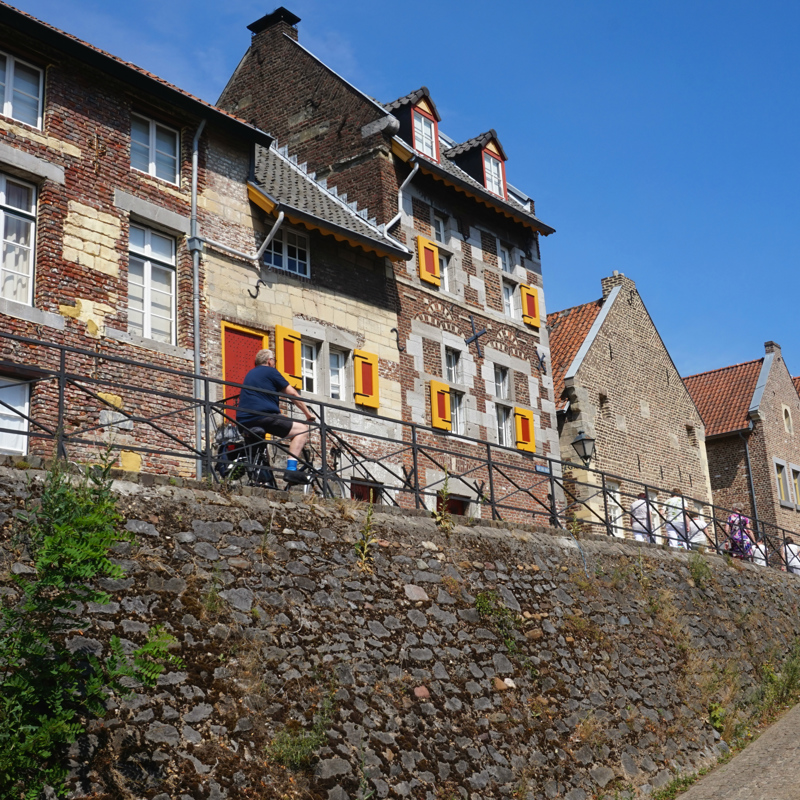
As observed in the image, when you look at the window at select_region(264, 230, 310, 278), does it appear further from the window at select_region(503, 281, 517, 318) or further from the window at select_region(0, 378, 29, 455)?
the window at select_region(503, 281, 517, 318)

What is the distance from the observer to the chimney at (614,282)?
1049 inches

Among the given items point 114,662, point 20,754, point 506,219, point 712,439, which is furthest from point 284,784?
point 712,439

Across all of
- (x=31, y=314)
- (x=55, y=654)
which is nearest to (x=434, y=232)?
(x=31, y=314)

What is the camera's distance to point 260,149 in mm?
19578

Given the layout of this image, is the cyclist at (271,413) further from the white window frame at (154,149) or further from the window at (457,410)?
the window at (457,410)

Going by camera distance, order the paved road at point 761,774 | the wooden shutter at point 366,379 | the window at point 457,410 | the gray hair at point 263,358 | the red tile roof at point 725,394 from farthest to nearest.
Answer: the red tile roof at point 725,394 → the window at point 457,410 → the wooden shutter at point 366,379 → the gray hair at point 263,358 → the paved road at point 761,774

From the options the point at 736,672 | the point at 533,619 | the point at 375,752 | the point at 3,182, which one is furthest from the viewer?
the point at 736,672

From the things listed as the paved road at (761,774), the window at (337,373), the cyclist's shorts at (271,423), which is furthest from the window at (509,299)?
the cyclist's shorts at (271,423)

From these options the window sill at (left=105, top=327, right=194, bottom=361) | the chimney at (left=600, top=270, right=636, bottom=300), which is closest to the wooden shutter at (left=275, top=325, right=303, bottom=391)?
the window sill at (left=105, top=327, right=194, bottom=361)

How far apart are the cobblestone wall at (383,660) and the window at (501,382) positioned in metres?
7.25

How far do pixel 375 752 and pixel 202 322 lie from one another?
814 cm

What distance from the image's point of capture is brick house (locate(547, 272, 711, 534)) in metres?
23.1

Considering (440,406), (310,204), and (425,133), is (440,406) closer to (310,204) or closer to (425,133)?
(310,204)

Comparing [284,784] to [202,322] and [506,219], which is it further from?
[506,219]
